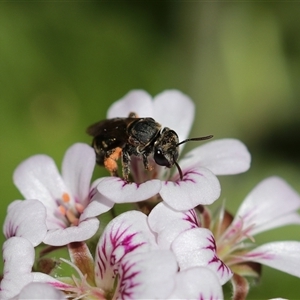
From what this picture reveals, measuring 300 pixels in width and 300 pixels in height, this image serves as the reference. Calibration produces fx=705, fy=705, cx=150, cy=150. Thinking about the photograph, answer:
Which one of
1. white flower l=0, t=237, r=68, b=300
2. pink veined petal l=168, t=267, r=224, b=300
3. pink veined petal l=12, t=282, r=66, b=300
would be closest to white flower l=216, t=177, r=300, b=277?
pink veined petal l=168, t=267, r=224, b=300

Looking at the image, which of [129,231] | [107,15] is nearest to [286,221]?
[129,231]

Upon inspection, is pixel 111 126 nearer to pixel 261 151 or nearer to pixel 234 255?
pixel 234 255

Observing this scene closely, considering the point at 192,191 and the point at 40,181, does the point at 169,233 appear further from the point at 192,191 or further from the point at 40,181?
the point at 40,181

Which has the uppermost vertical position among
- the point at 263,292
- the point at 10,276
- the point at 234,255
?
the point at 10,276

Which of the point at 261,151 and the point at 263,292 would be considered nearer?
the point at 263,292

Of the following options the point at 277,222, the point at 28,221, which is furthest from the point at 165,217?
the point at 277,222

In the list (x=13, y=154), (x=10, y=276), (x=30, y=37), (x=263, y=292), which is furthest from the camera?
(x=30, y=37)

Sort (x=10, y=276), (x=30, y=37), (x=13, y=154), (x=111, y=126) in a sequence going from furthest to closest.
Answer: (x=30, y=37)
(x=13, y=154)
(x=111, y=126)
(x=10, y=276)
